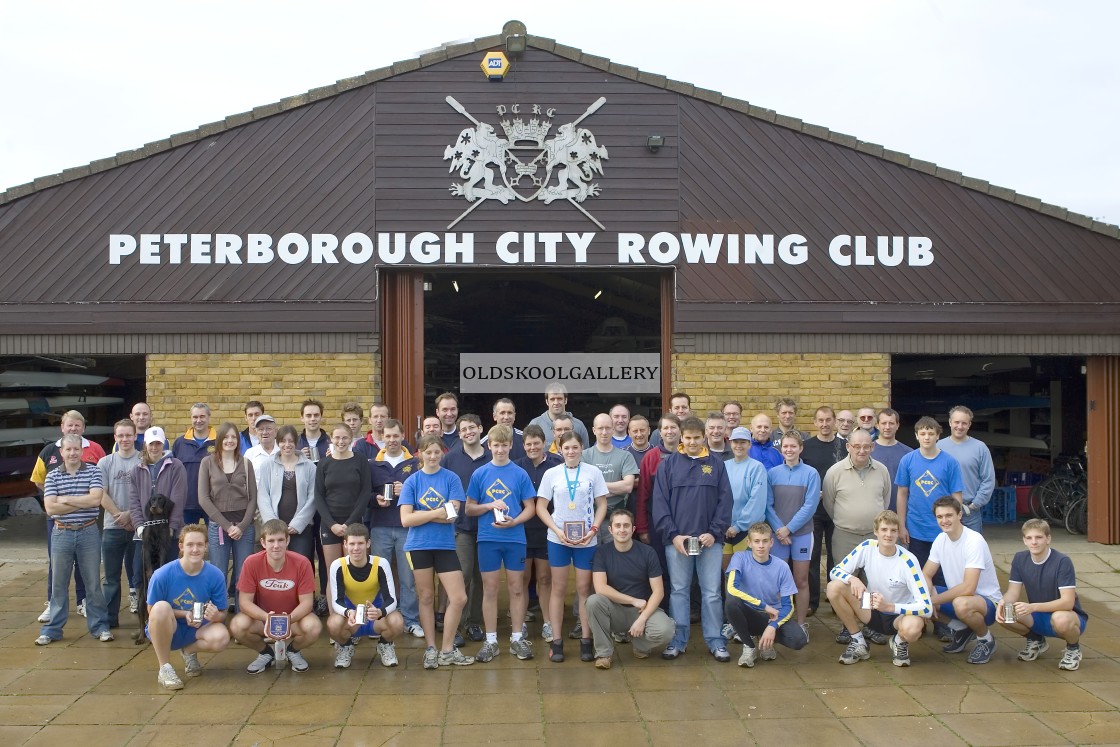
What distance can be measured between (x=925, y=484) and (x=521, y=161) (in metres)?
5.53

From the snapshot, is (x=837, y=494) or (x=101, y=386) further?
(x=101, y=386)

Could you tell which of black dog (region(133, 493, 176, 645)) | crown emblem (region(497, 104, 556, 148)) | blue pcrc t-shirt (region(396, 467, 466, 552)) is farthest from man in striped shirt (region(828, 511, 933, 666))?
crown emblem (region(497, 104, 556, 148))

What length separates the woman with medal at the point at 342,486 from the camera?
7.39m

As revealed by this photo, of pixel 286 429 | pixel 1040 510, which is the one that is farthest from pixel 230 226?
pixel 1040 510

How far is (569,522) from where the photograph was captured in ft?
22.9

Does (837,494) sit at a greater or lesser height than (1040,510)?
greater

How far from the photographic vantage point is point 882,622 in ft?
23.3

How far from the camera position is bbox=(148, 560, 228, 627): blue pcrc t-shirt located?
653cm

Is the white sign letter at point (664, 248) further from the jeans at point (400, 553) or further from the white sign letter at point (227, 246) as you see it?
the jeans at point (400, 553)

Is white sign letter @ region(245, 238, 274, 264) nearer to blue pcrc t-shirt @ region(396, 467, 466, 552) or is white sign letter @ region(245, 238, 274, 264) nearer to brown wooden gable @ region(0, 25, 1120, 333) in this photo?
brown wooden gable @ region(0, 25, 1120, 333)

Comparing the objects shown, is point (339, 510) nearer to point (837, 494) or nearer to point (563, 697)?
point (563, 697)

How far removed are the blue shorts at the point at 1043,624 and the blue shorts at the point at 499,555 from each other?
3561mm

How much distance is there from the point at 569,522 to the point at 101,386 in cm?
1147

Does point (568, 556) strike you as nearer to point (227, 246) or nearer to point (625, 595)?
point (625, 595)
